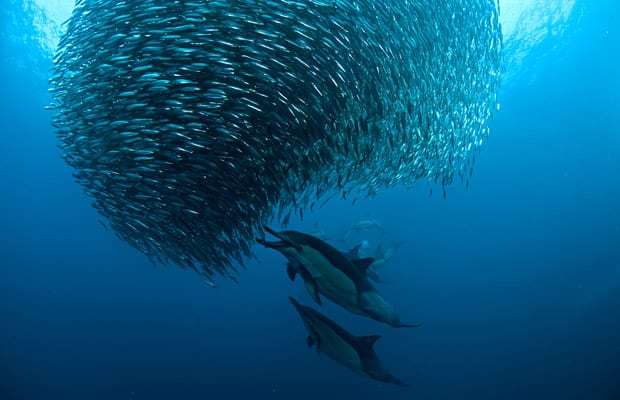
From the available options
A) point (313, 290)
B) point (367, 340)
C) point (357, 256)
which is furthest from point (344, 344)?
point (357, 256)

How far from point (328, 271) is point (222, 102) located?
8.35ft

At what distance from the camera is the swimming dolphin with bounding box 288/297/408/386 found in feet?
9.09

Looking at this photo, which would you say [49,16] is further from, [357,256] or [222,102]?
[357,256]

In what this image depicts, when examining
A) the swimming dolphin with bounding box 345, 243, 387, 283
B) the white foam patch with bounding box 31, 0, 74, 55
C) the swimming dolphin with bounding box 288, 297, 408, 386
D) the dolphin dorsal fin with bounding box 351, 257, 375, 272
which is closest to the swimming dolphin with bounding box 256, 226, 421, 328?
→ the dolphin dorsal fin with bounding box 351, 257, 375, 272

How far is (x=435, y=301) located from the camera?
26.9m

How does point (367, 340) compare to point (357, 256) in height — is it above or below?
below

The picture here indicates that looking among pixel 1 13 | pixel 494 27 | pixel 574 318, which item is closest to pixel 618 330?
pixel 574 318

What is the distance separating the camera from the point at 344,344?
2.84m

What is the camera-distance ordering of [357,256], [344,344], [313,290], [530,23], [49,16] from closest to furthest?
[313,290] < [344,344] < [357,256] < [49,16] < [530,23]

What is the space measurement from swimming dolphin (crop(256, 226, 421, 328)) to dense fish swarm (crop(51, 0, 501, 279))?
214cm

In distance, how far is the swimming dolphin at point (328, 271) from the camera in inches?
101

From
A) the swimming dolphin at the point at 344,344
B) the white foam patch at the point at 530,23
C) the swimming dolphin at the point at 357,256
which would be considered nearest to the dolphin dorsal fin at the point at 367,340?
the swimming dolphin at the point at 344,344

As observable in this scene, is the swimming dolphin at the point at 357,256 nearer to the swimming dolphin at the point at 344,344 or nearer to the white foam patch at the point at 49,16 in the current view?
the swimming dolphin at the point at 344,344

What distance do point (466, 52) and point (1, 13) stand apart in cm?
2405
